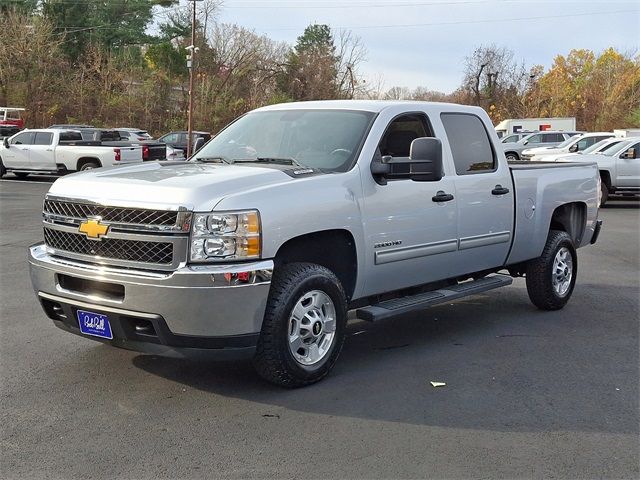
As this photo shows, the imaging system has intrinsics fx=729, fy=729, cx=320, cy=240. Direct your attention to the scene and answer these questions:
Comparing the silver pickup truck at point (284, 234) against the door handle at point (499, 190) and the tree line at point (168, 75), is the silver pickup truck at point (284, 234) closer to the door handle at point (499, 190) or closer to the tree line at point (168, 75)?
the door handle at point (499, 190)

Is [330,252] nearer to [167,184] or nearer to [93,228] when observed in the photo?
[167,184]

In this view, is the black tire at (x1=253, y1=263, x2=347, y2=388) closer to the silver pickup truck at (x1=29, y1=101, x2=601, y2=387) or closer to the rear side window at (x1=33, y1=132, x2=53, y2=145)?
the silver pickup truck at (x1=29, y1=101, x2=601, y2=387)

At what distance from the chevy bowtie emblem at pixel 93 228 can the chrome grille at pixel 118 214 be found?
4 cm

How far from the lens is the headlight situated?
446 centimetres

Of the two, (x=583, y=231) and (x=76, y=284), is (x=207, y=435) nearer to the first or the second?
(x=76, y=284)

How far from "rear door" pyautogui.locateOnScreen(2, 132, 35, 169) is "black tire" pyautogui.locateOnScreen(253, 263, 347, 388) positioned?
22108mm

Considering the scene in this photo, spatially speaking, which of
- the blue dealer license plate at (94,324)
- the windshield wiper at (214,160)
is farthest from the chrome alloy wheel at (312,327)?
the windshield wiper at (214,160)

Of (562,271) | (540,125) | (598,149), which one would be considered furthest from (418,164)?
(540,125)

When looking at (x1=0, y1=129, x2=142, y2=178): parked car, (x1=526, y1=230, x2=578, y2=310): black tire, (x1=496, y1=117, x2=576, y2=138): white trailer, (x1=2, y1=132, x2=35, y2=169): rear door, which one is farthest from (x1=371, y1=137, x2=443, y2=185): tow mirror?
(x1=496, y1=117, x2=576, y2=138): white trailer

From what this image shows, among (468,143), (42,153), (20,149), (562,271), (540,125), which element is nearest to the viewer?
(468,143)

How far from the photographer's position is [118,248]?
4652 millimetres

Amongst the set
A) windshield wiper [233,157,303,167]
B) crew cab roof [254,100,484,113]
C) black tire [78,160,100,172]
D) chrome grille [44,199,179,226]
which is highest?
crew cab roof [254,100,484,113]

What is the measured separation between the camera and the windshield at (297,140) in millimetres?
→ 5566

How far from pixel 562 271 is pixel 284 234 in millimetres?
4077
